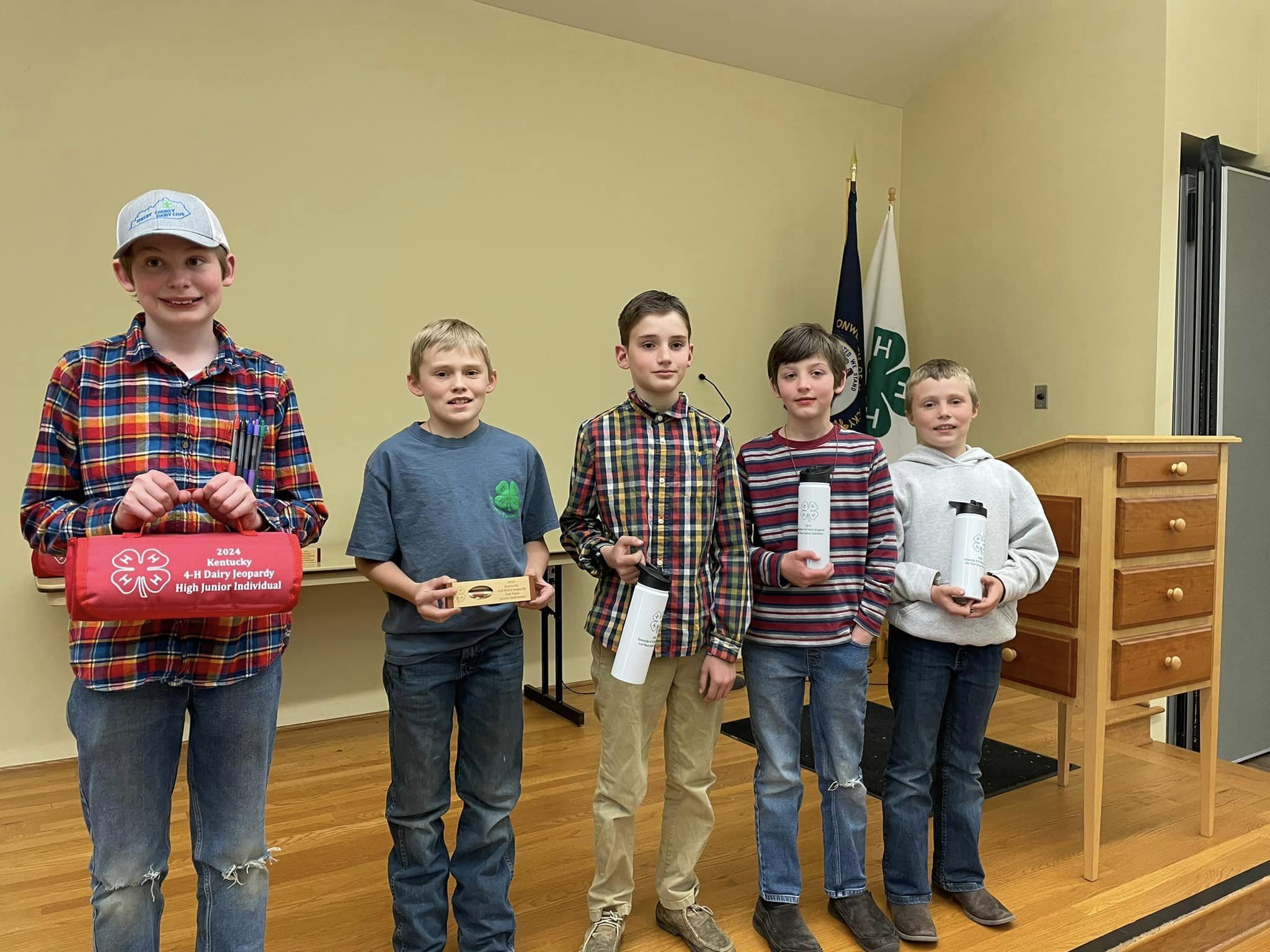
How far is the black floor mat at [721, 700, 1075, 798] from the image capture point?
112 inches

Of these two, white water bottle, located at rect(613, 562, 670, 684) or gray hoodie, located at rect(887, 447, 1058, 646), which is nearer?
white water bottle, located at rect(613, 562, 670, 684)

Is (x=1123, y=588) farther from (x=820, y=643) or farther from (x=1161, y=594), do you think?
(x=820, y=643)

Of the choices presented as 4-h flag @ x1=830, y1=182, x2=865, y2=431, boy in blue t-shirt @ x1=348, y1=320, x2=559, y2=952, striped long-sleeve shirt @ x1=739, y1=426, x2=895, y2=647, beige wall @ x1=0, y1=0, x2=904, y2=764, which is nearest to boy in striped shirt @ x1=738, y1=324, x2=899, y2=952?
striped long-sleeve shirt @ x1=739, y1=426, x2=895, y2=647

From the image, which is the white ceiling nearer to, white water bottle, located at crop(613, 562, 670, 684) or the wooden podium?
the wooden podium

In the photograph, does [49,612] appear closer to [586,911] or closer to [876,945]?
[586,911]

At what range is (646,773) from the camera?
1.85 metres

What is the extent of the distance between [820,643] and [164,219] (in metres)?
1.39

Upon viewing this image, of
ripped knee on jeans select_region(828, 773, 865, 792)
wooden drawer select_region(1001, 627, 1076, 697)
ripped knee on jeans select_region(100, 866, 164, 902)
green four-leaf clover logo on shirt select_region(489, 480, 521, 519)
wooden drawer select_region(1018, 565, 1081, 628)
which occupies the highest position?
green four-leaf clover logo on shirt select_region(489, 480, 521, 519)

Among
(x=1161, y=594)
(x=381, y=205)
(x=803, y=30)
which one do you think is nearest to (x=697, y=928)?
(x=1161, y=594)

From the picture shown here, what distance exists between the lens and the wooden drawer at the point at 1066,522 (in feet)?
7.68

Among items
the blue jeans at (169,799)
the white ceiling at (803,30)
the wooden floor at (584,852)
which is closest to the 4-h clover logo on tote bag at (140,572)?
the blue jeans at (169,799)

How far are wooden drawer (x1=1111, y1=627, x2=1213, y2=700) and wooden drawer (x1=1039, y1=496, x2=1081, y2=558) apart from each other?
243mm

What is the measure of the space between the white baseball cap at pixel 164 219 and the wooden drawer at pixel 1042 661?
1937 millimetres

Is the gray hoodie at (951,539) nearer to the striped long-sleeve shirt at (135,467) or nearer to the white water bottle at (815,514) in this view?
the white water bottle at (815,514)
